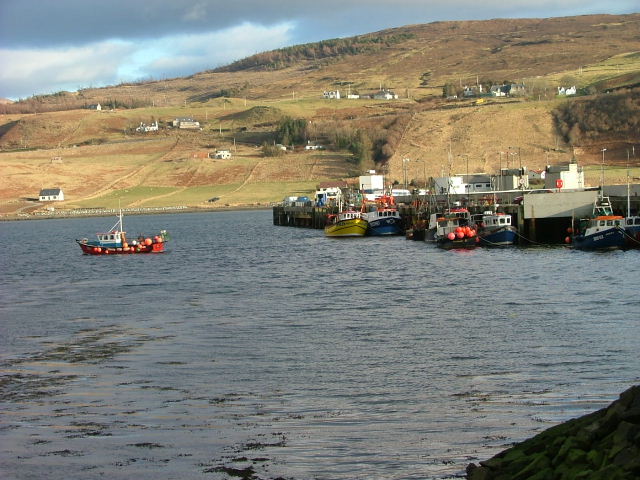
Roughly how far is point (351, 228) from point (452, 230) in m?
16.8

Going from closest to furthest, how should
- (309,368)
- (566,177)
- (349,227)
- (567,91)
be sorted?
(309,368) → (349,227) → (566,177) → (567,91)

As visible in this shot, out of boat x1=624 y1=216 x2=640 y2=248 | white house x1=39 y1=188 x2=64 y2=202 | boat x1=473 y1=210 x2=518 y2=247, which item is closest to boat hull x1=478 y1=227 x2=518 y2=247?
boat x1=473 y1=210 x2=518 y2=247

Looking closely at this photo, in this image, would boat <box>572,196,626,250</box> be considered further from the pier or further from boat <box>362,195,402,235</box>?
boat <box>362,195,402,235</box>

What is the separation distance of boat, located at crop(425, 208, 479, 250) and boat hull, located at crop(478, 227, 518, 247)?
0.86 m

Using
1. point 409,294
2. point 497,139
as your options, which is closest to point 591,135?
point 497,139

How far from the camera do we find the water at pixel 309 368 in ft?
54.8

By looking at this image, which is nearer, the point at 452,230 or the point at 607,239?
the point at 607,239

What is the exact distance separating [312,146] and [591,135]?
160ft

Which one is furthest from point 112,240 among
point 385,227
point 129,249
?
point 385,227

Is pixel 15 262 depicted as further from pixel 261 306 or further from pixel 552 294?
pixel 552 294

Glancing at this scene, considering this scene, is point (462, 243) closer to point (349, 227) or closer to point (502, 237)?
point (502, 237)

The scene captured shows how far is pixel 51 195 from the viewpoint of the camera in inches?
6255

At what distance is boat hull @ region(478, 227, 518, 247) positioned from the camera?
2501 inches

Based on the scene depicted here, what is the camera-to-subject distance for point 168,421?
62.5ft
